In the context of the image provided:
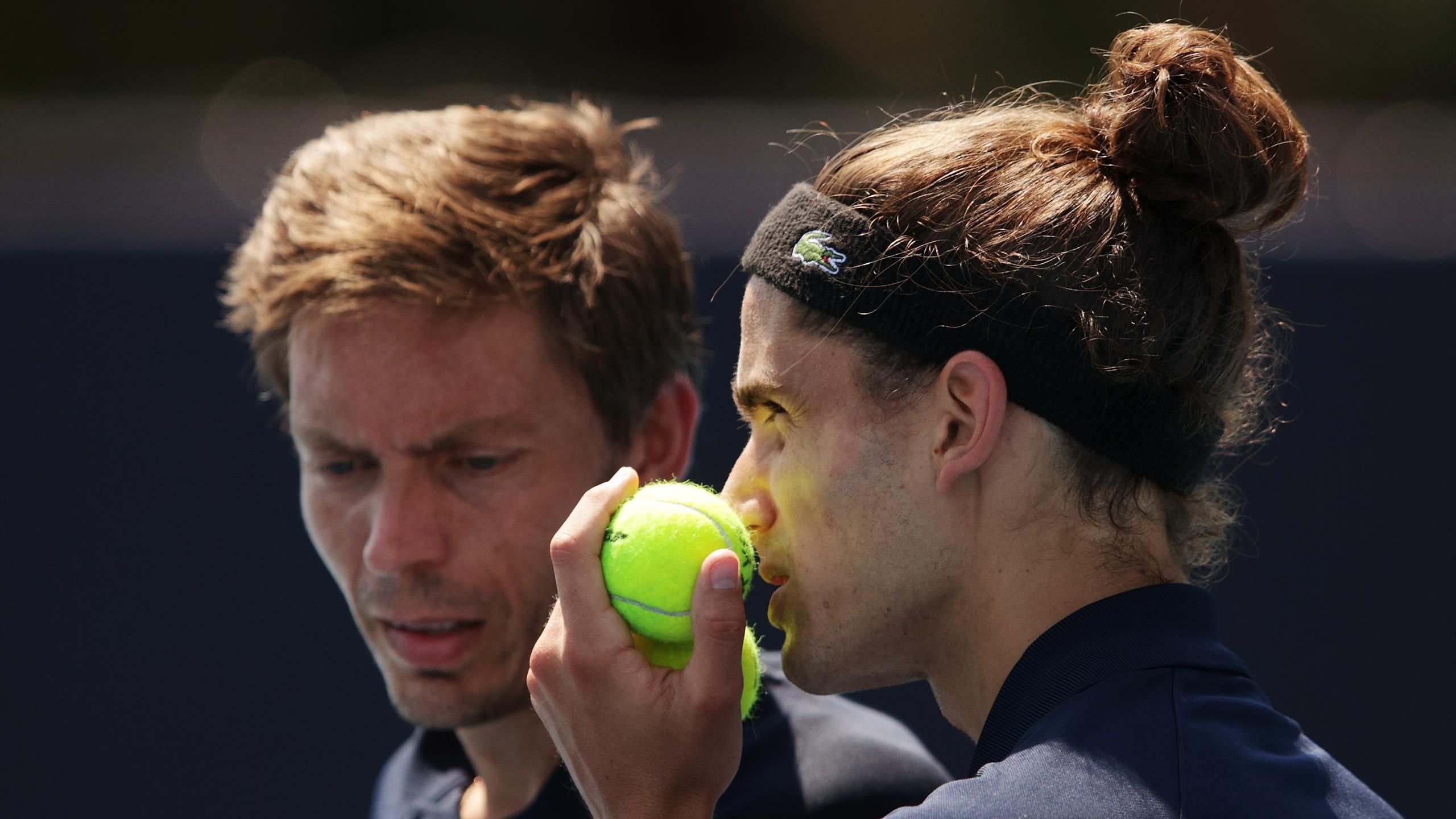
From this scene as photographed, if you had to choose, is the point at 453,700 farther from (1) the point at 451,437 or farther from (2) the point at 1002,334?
(2) the point at 1002,334

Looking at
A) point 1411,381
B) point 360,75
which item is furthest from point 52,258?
point 1411,381

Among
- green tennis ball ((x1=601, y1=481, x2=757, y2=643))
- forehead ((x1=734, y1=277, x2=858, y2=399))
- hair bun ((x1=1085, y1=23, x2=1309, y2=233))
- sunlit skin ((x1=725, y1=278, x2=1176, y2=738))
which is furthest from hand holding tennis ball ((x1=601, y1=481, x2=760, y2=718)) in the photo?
hair bun ((x1=1085, y1=23, x2=1309, y2=233))

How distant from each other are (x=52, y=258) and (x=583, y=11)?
4.20 meters

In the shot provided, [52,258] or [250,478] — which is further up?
[52,258]

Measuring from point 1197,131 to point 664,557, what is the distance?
1029mm

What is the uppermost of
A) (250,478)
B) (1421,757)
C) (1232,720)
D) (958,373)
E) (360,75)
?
(360,75)

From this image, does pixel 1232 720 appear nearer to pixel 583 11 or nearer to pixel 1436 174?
pixel 1436 174

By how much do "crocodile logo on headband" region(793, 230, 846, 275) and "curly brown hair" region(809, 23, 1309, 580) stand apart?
80mm

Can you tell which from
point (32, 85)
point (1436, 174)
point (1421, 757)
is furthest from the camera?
point (32, 85)

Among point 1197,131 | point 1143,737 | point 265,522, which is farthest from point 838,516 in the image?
point 265,522

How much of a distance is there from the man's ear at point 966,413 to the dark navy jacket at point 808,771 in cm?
89

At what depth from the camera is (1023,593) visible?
200 cm

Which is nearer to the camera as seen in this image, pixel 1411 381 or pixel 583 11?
pixel 1411 381

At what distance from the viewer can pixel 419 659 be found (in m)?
2.76
